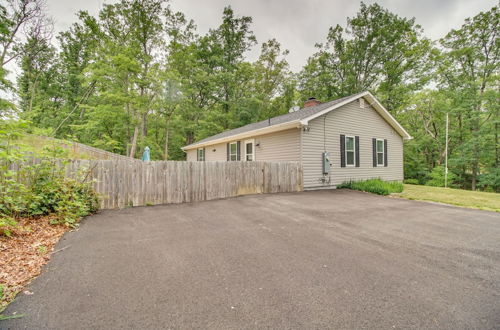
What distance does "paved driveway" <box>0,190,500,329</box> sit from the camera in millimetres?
1572

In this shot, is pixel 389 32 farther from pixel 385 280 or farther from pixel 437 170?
pixel 385 280

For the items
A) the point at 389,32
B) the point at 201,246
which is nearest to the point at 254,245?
the point at 201,246

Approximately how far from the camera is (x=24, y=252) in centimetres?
260

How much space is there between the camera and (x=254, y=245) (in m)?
3.06

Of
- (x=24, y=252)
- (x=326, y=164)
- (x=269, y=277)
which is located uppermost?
(x=326, y=164)

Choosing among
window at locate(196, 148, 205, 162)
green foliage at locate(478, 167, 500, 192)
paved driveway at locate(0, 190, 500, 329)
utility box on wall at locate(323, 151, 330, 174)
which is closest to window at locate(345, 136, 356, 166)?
Answer: utility box on wall at locate(323, 151, 330, 174)

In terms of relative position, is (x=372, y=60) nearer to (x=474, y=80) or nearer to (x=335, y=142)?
(x=474, y=80)

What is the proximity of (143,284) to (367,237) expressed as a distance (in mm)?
3372

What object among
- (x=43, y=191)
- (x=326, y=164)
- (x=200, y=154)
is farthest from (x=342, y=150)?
(x=200, y=154)

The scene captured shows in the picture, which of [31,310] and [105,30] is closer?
[31,310]

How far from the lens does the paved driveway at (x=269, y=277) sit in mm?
1572

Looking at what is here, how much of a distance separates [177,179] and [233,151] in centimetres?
691

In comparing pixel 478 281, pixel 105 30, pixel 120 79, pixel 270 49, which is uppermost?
pixel 270 49

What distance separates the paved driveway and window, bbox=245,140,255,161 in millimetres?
7463
